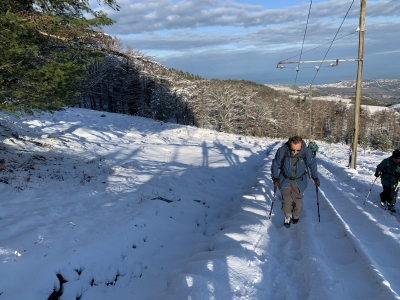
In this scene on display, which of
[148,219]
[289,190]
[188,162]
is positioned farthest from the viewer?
[188,162]

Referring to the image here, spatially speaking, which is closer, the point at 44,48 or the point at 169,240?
the point at 169,240

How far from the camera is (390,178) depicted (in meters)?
7.29

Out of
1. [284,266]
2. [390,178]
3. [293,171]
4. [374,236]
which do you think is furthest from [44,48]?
[390,178]

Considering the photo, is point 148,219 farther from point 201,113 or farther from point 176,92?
point 201,113

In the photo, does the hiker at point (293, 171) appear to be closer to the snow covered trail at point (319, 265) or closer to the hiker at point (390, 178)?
the snow covered trail at point (319, 265)

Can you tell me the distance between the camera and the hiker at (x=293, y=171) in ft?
18.8

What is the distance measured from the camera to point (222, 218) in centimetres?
785

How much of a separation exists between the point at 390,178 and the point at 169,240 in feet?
20.2

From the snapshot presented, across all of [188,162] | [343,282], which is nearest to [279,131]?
A: [188,162]

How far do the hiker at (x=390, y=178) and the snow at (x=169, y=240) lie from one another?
1.24 ft

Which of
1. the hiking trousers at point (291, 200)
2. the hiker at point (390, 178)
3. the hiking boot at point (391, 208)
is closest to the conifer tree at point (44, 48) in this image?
the hiking trousers at point (291, 200)

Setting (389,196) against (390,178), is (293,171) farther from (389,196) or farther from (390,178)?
(389,196)

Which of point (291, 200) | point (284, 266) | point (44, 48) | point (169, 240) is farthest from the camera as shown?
point (44, 48)

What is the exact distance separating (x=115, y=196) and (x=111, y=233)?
2277 mm
